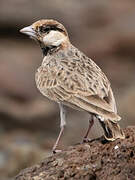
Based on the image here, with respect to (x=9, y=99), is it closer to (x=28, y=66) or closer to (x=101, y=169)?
(x=28, y=66)

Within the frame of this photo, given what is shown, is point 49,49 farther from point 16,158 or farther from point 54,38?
point 16,158


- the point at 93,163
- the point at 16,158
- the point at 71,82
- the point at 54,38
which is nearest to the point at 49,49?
the point at 54,38

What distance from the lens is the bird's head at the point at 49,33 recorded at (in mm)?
10305

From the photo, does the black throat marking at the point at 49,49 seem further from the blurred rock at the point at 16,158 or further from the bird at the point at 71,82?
the blurred rock at the point at 16,158

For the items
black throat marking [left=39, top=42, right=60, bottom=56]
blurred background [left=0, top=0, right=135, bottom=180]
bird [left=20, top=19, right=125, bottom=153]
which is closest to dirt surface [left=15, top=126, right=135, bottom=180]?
bird [left=20, top=19, right=125, bottom=153]

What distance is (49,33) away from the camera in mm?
10328

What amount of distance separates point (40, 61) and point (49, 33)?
14434 mm

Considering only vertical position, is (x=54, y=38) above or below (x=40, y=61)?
below

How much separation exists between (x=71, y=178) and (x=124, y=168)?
1.74 ft

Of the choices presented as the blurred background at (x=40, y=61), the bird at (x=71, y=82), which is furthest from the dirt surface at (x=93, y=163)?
the blurred background at (x=40, y=61)

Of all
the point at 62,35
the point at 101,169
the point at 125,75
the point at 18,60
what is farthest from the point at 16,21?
the point at 101,169

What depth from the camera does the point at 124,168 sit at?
8.03 m

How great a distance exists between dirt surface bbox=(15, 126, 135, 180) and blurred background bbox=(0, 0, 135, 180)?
4.26 m

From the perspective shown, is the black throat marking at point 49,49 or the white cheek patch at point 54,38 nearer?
the white cheek patch at point 54,38
